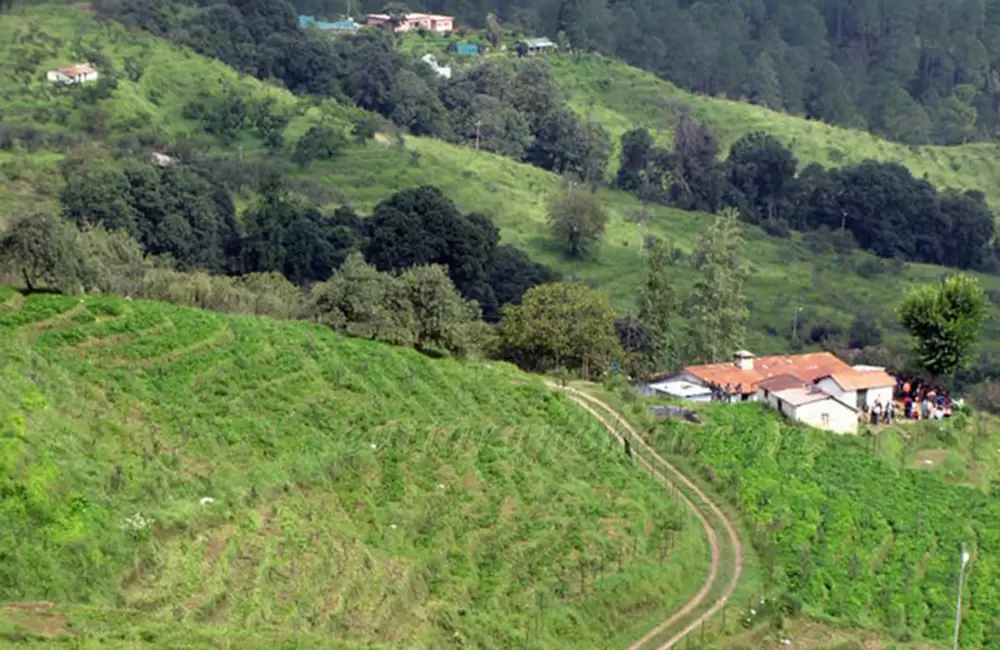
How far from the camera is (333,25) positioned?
122688 millimetres

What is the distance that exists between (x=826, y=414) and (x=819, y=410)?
0.22 metres

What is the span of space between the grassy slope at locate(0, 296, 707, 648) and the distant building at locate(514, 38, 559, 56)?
85.9 m

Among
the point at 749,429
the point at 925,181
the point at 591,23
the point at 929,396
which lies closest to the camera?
the point at 749,429

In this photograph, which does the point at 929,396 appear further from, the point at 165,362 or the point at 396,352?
the point at 165,362

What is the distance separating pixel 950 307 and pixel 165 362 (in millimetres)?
26681

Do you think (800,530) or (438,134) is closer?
(800,530)

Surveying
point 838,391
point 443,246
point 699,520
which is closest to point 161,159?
point 443,246

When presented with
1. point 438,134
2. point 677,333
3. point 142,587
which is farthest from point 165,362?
point 438,134

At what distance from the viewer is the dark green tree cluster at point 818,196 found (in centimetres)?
9281

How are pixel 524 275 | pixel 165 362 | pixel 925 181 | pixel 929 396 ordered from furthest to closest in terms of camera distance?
pixel 925 181
pixel 524 275
pixel 929 396
pixel 165 362

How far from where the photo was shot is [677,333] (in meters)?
61.4

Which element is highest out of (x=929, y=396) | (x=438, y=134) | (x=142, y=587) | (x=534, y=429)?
(x=142, y=587)

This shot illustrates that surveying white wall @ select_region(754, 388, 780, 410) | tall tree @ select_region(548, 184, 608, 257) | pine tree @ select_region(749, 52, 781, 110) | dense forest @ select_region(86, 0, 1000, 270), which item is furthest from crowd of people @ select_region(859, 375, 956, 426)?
pine tree @ select_region(749, 52, 781, 110)

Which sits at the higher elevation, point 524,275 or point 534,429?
point 534,429
